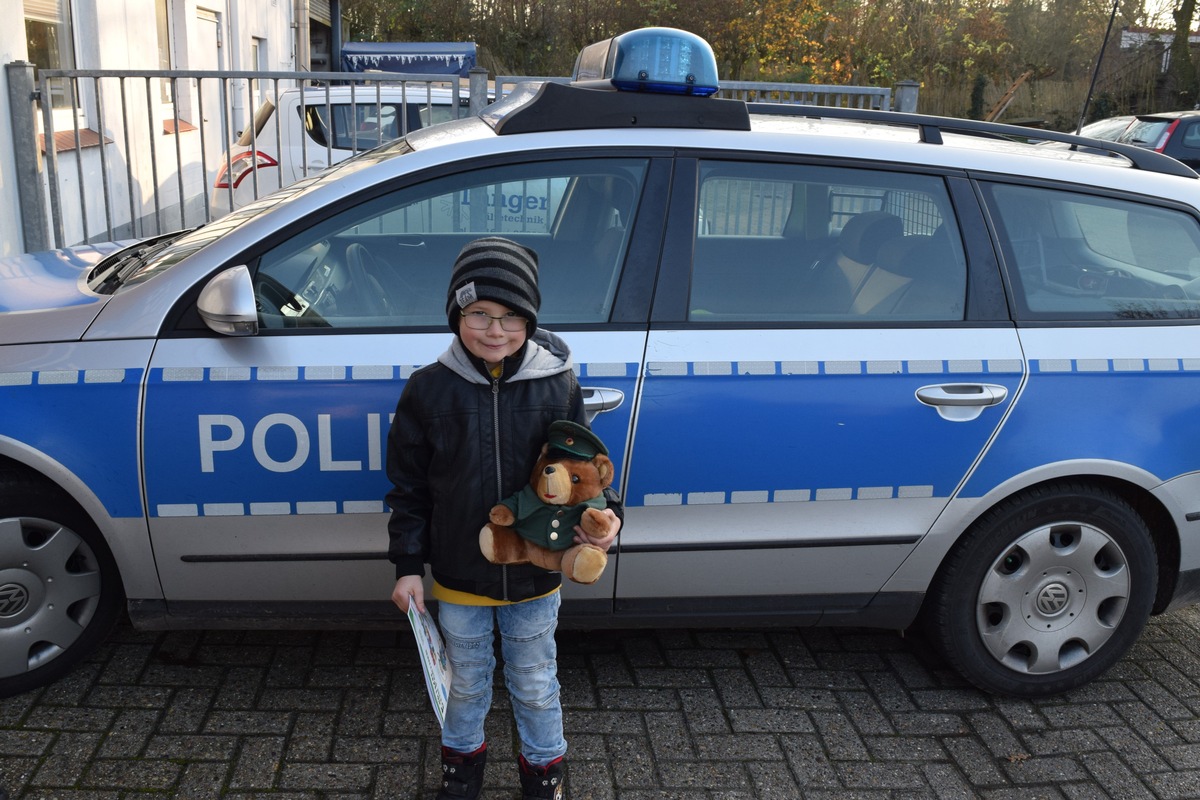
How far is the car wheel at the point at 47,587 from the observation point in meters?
2.78

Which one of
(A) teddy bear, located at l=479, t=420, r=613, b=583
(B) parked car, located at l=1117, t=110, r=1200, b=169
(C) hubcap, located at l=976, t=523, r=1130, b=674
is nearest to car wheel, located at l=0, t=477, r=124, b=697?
(A) teddy bear, located at l=479, t=420, r=613, b=583

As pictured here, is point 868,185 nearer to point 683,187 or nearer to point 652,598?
point 683,187

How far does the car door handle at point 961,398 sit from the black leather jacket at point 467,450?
104cm

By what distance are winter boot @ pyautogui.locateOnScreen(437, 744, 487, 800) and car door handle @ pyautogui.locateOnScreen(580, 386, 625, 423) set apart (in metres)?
0.86

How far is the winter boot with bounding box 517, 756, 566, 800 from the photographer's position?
2553mm

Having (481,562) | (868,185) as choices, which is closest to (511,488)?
(481,562)

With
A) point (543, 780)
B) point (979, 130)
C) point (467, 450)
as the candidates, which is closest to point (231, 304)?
point (467, 450)

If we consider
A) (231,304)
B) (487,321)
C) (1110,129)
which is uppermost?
(487,321)

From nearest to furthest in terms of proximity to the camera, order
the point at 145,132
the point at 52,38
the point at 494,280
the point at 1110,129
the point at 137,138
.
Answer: the point at 494,280, the point at 52,38, the point at 137,138, the point at 145,132, the point at 1110,129

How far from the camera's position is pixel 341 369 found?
8.92 feet

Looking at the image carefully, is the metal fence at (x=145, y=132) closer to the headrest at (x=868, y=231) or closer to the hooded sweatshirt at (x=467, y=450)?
the headrest at (x=868, y=231)

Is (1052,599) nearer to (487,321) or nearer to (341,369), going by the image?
(487,321)

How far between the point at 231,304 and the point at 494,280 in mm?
797

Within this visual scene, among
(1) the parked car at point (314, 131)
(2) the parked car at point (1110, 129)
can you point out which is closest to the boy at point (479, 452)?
(1) the parked car at point (314, 131)
